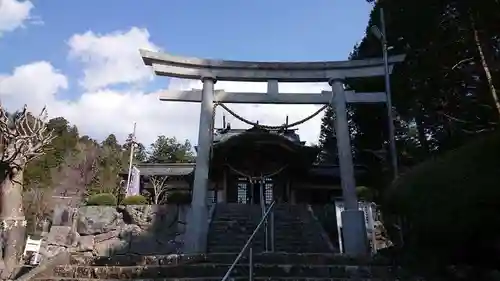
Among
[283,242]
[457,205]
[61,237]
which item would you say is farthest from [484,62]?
[61,237]

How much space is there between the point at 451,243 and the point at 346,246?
21.7 feet

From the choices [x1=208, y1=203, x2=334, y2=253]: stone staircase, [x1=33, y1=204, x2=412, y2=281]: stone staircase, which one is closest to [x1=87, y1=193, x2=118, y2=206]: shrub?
[x1=208, y1=203, x2=334, y2=253]: stone staircase

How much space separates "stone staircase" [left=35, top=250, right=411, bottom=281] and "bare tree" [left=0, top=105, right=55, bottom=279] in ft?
5.53

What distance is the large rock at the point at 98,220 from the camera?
55.1 feet

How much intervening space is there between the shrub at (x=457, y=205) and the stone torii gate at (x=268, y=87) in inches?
254

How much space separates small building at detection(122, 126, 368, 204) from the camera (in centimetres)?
2009

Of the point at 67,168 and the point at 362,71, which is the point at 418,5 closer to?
the point at 362,71

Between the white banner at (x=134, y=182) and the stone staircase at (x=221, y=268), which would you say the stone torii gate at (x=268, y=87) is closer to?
the stone staircase at (x=221, y=268)

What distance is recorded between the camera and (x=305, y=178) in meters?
23.0

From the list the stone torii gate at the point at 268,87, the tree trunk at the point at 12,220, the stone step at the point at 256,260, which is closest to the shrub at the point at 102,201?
the stone torii gate at the point at 268,87

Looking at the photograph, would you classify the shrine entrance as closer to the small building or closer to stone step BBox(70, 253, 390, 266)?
the small building

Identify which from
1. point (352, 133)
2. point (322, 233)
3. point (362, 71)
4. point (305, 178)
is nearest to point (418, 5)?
point (362, 71)

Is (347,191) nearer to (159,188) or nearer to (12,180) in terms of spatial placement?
(12,180)

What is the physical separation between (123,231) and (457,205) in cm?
1430
